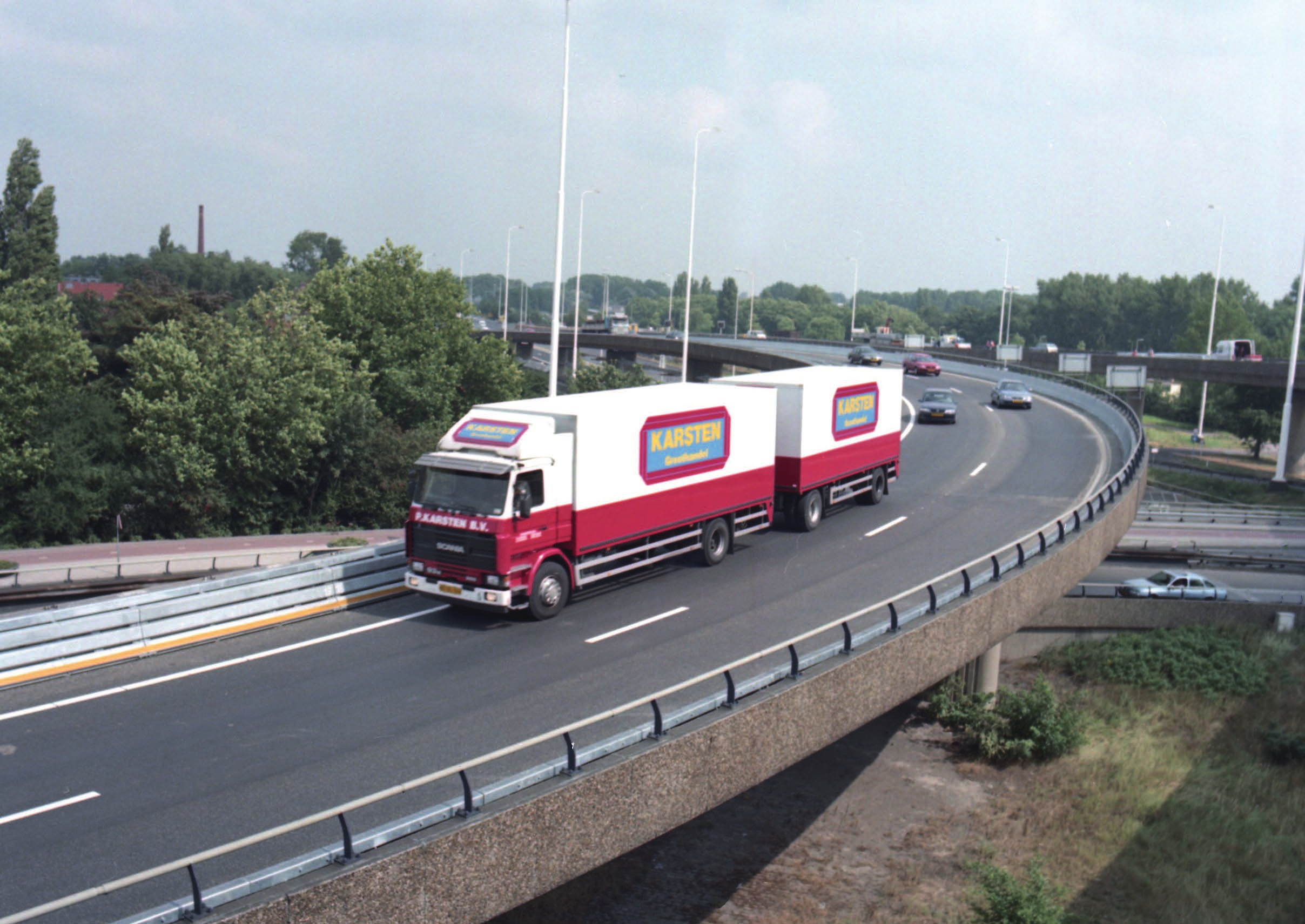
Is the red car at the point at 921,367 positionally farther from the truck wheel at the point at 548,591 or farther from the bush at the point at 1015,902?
the truck wheel at the point at 548,591

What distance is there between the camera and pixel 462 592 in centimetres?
1599

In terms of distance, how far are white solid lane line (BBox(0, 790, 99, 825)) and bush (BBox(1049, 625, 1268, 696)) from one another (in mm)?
29617

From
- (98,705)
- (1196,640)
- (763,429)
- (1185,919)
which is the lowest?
(1185,919)

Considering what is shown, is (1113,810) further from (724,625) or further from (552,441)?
(552,441)

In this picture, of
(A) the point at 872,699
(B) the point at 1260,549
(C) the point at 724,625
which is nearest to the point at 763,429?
(C) the point at 724,625

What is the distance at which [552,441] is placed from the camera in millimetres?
16422

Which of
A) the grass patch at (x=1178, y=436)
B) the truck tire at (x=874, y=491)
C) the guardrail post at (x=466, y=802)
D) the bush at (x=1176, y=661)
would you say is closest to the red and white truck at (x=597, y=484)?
the truck tire at (x=874, y=491)

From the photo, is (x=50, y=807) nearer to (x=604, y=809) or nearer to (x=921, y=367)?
(x=604, y=809)

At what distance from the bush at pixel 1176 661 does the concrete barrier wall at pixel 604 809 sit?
19.1 m

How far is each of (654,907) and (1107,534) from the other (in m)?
13.8

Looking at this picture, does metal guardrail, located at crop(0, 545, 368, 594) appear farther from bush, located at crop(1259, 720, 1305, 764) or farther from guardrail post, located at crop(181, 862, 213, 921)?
bush, located at crop(1259, 720, 1305, 764)

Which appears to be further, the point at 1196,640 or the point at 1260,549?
the point at 1260,549

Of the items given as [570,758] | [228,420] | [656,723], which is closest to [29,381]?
[228,420]

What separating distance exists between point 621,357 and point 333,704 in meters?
97.4
